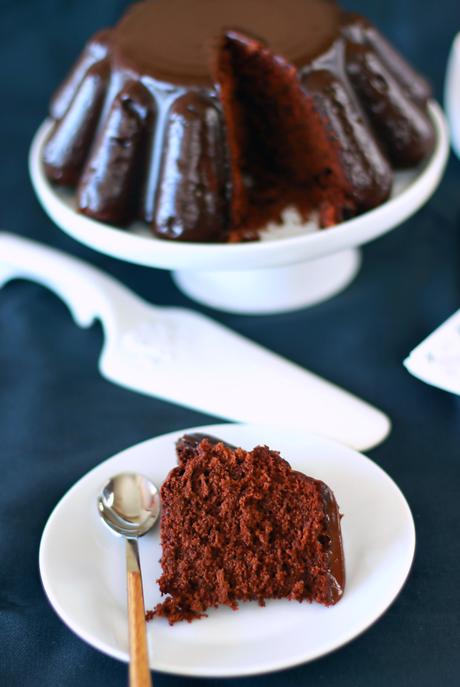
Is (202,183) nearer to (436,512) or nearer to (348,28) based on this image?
(348,28)

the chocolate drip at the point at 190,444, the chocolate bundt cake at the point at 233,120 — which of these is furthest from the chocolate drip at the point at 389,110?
the chocolate drip at the point at 190,444

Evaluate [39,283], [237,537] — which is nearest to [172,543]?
[237,537]

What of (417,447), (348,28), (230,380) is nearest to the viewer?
(417,447)

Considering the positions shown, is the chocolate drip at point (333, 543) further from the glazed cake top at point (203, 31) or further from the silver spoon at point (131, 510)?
the glazed cake top at point (203, 31)

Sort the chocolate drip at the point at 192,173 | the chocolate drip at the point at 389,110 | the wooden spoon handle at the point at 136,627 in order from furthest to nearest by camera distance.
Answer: the chocolate drip at the point at 389,110 → the chocolate drip at the point at 192,173 → the wooden spoon handle at the point at 136,627

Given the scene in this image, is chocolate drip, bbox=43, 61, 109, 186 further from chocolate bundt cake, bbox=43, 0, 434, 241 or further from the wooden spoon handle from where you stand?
the wooden spoon handle

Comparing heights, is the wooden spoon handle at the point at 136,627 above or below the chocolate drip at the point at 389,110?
below
